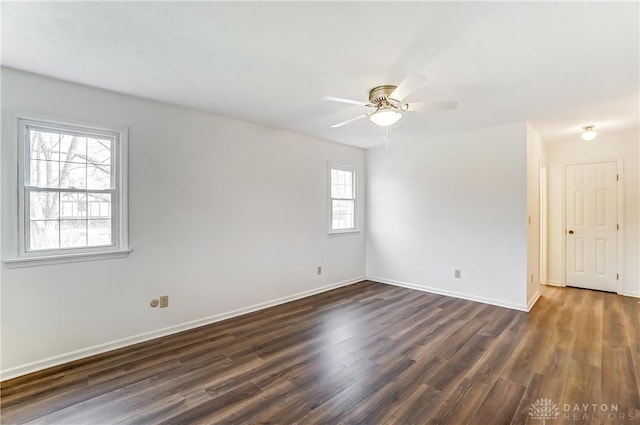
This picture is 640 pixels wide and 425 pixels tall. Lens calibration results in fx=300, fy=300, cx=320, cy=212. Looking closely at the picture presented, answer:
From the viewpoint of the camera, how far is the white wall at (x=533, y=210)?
4.01m

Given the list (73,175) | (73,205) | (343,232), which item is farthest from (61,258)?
(343,232)

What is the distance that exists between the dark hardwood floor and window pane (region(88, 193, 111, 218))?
1.32 meters

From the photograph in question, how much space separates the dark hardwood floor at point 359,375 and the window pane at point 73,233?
3.44 feet

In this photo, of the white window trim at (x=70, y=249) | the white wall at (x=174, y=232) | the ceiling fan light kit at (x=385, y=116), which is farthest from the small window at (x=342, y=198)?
the white window trim at (x=70, y=249)

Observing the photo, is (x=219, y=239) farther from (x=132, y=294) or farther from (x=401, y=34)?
(x=401, y=34)

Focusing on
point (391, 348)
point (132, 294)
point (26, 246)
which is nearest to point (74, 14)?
point (26, 246)

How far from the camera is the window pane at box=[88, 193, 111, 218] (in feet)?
9.23

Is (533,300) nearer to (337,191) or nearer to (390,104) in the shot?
(337,191)

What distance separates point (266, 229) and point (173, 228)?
48.6 inches

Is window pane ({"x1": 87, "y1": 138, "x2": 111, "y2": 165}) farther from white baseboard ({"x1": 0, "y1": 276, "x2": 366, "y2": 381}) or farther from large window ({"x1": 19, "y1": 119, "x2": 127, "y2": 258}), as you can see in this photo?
white baseboard ({"x1": 0, "y1": 276, "x2": 366, "y2": 381})

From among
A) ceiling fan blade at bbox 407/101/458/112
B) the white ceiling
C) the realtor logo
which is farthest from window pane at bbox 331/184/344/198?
the realtor logo

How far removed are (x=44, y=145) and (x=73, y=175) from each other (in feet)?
Answer: 1.02

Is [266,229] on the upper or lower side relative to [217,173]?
lower

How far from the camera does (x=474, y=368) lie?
253cm
